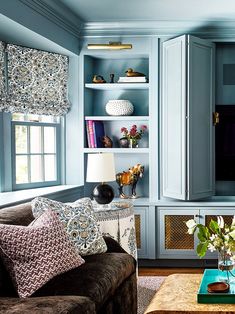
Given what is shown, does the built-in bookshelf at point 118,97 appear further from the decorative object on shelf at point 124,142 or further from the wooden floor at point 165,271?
the wooden floor at point 165,271

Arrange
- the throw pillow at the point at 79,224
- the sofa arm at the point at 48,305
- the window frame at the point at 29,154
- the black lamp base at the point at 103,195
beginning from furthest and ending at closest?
1. the window frame at the point at 29,154
2. the black lamp base at the point at 103,195
3. the throw pillow at the point at 79,224
4. the sofa arm at the point at 48,305

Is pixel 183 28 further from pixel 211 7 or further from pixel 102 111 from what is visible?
pixel 102 111

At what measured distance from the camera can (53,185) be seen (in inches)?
216

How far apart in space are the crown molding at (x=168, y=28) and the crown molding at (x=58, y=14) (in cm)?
18

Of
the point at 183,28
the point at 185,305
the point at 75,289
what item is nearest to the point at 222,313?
the point at 185,305

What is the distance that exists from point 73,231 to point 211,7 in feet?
8.68

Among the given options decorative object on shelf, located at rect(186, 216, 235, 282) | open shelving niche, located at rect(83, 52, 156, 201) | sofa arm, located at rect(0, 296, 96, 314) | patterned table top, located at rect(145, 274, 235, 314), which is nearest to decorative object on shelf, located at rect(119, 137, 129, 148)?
open shelving niche, located at rect(83, 52, 156, 201)

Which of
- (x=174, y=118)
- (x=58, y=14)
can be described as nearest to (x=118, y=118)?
(x=174, y=118)

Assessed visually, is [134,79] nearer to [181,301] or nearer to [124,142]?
[124,142]

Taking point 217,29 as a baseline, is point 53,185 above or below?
below

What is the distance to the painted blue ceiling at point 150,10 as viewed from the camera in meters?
4.68

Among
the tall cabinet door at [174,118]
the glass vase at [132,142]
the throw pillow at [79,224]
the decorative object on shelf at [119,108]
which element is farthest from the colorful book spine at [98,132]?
the throw pillow at [79,224]

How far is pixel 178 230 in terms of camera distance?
17.4 ft

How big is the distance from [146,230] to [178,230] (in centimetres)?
33
